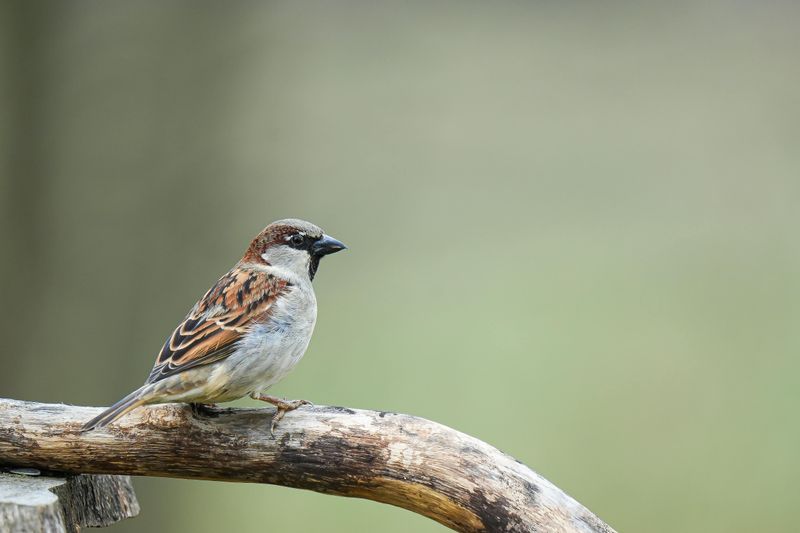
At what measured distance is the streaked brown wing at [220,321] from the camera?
188 centimetres

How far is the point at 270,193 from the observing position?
4.06m

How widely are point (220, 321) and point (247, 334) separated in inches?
3.2

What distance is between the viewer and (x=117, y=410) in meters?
1.75

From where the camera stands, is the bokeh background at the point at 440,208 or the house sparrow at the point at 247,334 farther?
the bokeh background at the point at 440,208

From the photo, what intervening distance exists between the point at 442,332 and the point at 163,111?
166 centimetres

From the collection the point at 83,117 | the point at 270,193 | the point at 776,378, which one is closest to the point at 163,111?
the point at 83,117

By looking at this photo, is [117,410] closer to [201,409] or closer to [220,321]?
[201,409]

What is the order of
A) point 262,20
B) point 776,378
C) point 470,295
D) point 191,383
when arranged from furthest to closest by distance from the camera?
point 262,20 < point 470,295 < point 776,378 < point 191,383

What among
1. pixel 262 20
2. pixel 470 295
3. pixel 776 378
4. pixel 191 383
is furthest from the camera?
pixel 262 20

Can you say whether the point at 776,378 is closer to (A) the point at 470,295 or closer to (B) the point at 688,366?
(B) the point at 688,366

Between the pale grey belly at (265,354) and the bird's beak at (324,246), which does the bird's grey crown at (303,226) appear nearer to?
the bird's beak at (324,246)

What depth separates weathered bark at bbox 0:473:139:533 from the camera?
65.5 inches

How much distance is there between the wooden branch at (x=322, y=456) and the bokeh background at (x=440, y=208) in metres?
1.89

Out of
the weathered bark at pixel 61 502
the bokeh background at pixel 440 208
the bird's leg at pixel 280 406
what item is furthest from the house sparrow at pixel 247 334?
the bokeh background at pixel 440 208
